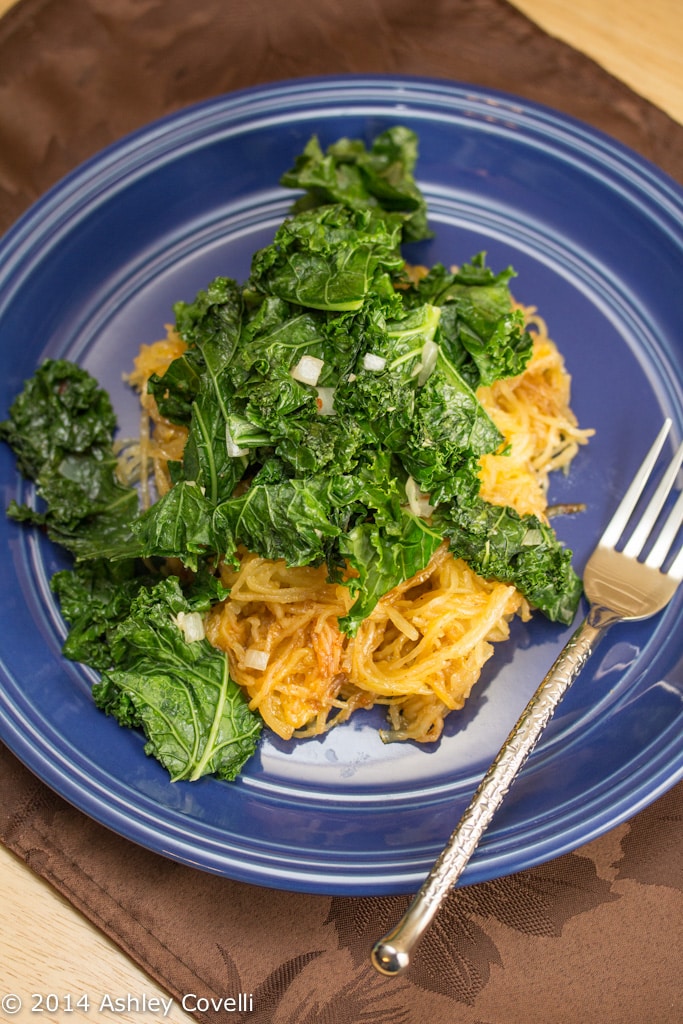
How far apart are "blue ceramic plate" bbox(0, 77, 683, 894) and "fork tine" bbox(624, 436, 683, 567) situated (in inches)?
12.5

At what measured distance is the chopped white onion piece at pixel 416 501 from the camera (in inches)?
153

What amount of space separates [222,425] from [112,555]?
31.2 inches

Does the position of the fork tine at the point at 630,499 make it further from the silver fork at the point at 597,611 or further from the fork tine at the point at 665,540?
the fork tine at the point at 665,540

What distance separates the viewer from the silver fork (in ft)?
10.6

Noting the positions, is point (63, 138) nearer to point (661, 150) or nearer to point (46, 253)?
point (46, 253)

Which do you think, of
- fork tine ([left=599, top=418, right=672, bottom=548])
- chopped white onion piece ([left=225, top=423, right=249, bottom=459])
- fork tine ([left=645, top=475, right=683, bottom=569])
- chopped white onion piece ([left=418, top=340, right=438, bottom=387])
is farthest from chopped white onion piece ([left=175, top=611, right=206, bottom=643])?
fork tine ([left=645, top=475, right=683, bottom=569])

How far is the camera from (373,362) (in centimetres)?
384

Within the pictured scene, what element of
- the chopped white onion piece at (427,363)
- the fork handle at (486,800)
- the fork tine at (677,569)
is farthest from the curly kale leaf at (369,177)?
the fork handle at (486,800)

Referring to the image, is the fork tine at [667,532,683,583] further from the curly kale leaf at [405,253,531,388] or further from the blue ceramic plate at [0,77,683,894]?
the curly kale leaf at [405,253,531,388]

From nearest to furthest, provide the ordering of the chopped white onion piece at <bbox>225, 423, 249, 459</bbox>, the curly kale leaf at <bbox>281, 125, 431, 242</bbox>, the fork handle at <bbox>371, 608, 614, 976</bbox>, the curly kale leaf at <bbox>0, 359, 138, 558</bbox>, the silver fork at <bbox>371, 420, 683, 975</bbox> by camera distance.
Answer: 1. the fork handle at <bbox>371, 608, 614, 976</bbox>
2. the silver fork at <bbox>371, 420, 683, 975</bbox>
3. the chopped white onion piece at <bbox>225, 423, 249, 459</bbox>
4. the curly kale leaf at <bbox>0, 359, 138, 558</bbox>
5. the curly kale leaf at <bbox>281, 125, 431, 242</bbox>

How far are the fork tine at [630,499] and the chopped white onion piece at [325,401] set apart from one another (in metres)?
1.44

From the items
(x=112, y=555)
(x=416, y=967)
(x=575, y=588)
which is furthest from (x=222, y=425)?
(x=416, y=967)

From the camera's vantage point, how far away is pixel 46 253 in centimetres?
466

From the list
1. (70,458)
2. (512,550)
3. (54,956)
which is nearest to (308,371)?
(512,550)
